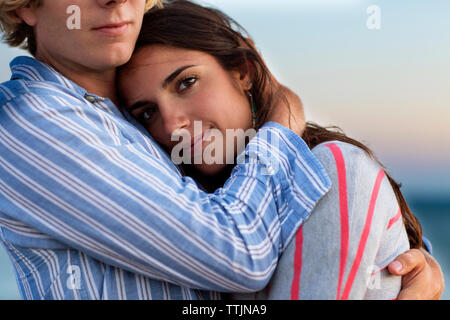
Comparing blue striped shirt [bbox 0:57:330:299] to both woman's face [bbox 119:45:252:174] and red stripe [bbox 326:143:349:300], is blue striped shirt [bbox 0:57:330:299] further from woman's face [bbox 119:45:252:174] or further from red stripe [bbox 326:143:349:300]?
woman's face [bbox 119:45:252:174]

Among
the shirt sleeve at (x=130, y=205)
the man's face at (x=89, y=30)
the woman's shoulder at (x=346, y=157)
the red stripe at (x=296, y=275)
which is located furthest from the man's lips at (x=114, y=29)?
the red stripe at (x=296, y=275)

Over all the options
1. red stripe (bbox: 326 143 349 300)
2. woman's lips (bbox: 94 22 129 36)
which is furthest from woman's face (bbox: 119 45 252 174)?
red stripe (bbox: 326 143 349 300)

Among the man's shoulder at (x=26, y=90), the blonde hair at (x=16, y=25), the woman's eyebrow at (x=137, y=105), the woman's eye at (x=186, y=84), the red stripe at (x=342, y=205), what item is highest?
the blonde hair at (x=16, y=25)

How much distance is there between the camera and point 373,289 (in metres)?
1.25

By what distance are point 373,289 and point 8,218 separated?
0.95m

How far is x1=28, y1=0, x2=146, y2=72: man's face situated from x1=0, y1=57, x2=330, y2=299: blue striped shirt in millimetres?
157

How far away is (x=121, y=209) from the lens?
1.07 m

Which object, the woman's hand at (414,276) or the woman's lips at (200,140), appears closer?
the woman's hand at (414,276)

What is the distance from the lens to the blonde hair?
53.2 inches

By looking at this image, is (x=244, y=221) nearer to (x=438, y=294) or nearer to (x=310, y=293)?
(x=310, y=293)

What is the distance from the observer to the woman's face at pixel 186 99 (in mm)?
1466

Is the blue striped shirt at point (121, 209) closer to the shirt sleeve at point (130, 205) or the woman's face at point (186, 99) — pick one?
the shirt sleeve at point (130, 205)

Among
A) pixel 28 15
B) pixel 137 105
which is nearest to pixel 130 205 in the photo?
pixel 137 105

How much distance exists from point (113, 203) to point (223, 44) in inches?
28.6
